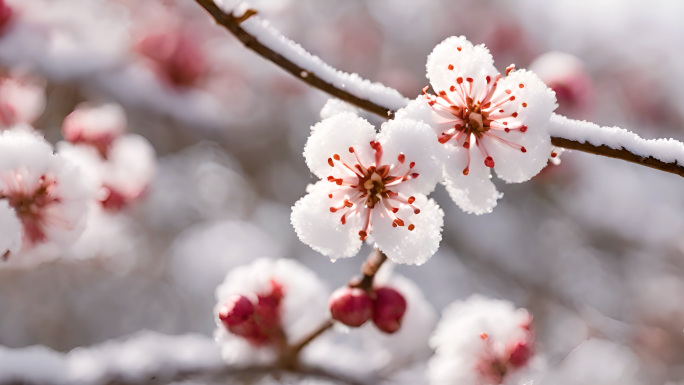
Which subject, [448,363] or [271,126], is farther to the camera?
[271,126]

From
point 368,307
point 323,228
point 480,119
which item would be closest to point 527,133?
point 480,119

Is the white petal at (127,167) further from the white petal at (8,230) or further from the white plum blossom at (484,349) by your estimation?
the white plum blossom at (484,349)

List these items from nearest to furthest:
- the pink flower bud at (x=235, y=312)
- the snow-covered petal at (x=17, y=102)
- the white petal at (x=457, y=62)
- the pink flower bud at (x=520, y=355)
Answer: the white petal at (x=457, y=62) → the pink flower bud at (x=235, y=312) → the pink flower bud at (x=520, y=355) → the snow-covered petal at (x=17, y=102)

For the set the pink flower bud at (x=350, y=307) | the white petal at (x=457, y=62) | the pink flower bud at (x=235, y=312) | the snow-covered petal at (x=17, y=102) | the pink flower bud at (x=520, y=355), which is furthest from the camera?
the snow-covered petal at (x=17, y=102)

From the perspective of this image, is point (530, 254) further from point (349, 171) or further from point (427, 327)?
point (349, 171)

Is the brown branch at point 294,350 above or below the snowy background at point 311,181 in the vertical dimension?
below

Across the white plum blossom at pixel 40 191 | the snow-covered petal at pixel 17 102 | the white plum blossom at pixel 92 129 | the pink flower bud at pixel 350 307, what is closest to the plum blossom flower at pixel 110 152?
the white plum blossom at pixel 92 129

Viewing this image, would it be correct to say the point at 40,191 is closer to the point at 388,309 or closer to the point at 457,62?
the point at 388,309

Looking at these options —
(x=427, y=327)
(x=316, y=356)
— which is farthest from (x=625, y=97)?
(x=316, y=356)
